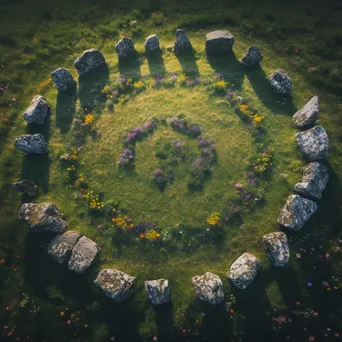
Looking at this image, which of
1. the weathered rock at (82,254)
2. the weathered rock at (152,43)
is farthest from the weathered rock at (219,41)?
the weathered rock at (82,254)

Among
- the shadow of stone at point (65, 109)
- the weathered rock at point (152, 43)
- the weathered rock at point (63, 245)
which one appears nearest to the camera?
the weathered rock at point (63, 245)

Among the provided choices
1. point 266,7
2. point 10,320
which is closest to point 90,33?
point 266,7

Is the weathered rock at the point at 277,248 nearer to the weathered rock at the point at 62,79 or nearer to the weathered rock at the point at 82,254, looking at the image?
the weathered rock at the point at 82,254

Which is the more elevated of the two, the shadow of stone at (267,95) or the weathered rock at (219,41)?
the weathered rock at (219,41)

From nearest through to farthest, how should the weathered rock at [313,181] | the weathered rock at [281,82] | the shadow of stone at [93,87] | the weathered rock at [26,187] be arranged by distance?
the weathered rock at [313,181] → the weathered rock at [26,187] → the weathered rock at [281,82] → the shadow of stone at [93,87]

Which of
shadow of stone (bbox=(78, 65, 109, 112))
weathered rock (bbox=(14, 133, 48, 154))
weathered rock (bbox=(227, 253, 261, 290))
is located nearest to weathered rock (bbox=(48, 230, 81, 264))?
weathered rock (bbox=(14, 133, 48, 154))

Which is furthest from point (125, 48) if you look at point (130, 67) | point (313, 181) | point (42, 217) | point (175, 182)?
point (313, 181)

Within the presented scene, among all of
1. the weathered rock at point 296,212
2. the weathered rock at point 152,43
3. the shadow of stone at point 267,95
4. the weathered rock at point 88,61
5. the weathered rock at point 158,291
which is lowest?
the weathered rock at point 158,291

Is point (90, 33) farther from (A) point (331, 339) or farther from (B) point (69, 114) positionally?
(A) point (331, 339)

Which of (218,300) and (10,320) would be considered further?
(10,320)
